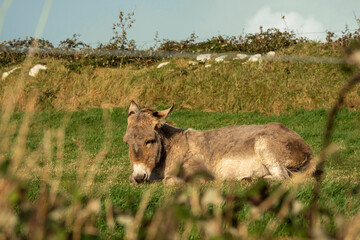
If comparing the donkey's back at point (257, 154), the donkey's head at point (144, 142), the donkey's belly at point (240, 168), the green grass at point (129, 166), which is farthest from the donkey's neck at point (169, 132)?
the donkey's belly at point (240, 168)

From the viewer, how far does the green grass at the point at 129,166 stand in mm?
4715

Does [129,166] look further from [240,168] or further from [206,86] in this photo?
[206,86]

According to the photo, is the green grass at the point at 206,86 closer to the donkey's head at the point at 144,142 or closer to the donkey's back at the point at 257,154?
the donkey's back at the point at 257,154

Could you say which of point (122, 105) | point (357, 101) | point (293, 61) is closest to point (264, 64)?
point (293, 61)

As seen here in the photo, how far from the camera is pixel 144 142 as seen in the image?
27.1 ft

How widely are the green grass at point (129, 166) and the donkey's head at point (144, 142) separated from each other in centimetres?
36

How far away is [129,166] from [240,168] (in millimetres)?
3258

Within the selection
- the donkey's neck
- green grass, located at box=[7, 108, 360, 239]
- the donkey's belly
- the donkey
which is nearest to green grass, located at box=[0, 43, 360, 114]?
green grass, located at box=[7, 108, 360, 239]

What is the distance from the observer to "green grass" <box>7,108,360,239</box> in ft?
15.5

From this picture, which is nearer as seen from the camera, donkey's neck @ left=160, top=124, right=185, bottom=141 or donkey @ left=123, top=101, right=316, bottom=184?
donkey @ left=123, top=101, right=316, bottom=184

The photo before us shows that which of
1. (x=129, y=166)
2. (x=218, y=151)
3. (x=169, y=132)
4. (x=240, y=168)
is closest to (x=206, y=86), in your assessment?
(x=129, y=166)

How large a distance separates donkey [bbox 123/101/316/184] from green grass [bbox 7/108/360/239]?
530mm

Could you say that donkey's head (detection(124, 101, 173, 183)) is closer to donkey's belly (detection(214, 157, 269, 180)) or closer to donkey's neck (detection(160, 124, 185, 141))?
donkey's neck (detection(160, 124, 185, 141))

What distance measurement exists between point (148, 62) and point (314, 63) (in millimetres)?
8595
